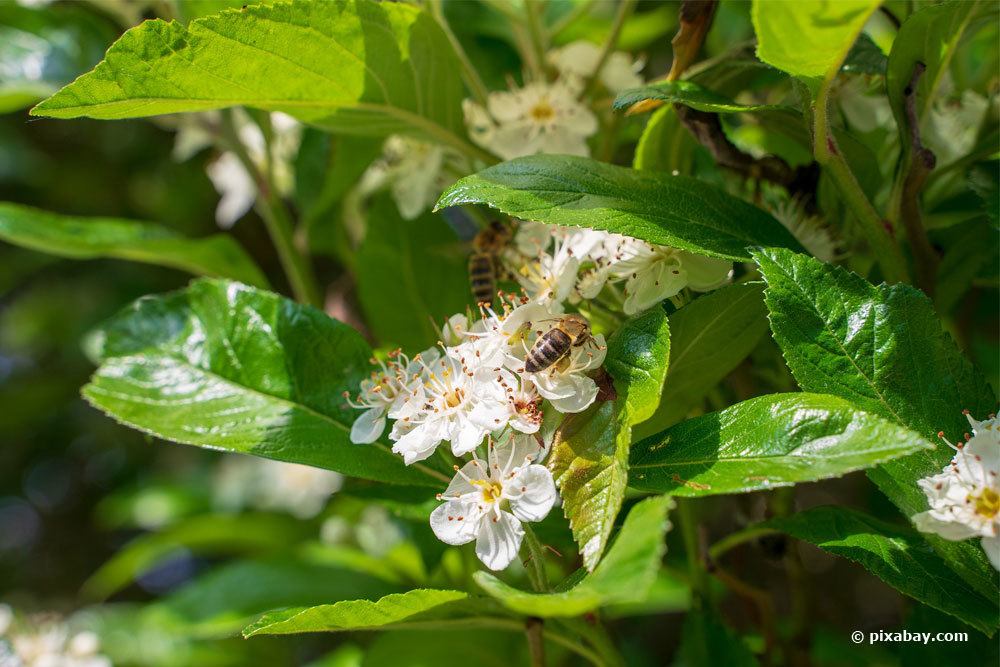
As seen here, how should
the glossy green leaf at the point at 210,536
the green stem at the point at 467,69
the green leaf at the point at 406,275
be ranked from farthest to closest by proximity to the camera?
1. the glossy green leaf at the point at 210,536
2. the green leaf at the point at 406,275
3. the green stem at the point at 467,69

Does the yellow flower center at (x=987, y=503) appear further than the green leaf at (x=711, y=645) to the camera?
No

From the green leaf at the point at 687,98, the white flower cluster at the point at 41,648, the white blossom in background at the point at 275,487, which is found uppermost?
the green leaf at the point at 687,98

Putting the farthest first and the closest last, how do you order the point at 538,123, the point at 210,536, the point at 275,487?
the point at 275,487
the point at 210,536
the point at 538,123

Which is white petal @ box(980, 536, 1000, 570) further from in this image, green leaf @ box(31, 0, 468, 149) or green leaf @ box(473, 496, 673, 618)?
green leaf @ box(31, 0, 468, 149)

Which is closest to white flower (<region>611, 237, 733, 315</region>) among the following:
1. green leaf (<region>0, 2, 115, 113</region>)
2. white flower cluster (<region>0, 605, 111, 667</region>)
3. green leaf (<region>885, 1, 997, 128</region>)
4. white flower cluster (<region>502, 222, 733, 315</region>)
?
white flower cluster (<region>502, 222, 733, 315</region>)

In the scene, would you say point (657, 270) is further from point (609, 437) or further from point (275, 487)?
point (275, 487)

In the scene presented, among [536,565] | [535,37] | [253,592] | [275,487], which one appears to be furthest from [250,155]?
[536,565]

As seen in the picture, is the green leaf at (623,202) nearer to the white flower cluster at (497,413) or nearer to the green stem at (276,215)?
the white flower cluster at (497,413)

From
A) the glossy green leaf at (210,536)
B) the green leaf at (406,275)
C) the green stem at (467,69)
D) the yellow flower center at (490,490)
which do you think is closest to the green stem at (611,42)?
the green stem at (467,69)
